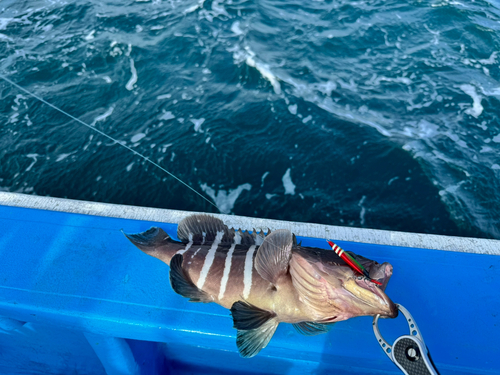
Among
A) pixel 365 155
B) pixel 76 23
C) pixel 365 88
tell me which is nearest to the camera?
pixel 365 155

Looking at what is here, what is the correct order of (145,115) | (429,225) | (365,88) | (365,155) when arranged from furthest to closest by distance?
(365,88) → (145,115) → (365,155) → (429,225)

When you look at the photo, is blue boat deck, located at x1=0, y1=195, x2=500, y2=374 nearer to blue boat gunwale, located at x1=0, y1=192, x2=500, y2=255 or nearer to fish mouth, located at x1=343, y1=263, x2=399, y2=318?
blue boat gunwale, located at x1=0, y1=192, x2=500, y2=255

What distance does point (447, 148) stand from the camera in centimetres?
567

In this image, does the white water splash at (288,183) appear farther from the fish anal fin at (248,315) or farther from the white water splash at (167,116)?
the fish anal fin at (248,315)

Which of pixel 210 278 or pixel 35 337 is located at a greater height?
pixel 210 278

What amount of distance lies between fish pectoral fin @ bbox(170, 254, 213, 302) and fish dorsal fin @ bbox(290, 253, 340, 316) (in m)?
0.60

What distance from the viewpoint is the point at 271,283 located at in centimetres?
204

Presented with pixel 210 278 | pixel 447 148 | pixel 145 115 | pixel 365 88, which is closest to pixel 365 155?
pixel 447 148

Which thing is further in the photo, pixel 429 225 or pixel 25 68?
pixel 25 68

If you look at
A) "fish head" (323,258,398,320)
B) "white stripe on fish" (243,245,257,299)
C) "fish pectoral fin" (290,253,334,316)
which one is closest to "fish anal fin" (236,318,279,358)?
"white stripe on fish" (243,245,257,299)

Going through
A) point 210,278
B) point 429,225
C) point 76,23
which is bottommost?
point 429,225

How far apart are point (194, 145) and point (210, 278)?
384 centimetres

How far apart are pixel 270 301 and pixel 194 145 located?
13.3ft

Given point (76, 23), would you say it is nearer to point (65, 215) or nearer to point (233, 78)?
point (233, 78)
